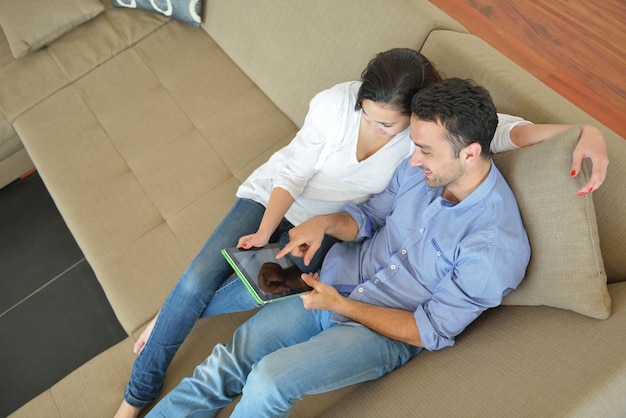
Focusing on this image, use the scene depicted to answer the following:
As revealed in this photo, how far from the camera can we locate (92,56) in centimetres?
221

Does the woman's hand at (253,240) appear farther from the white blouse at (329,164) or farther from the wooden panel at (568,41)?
the wooden panel at (568,41)

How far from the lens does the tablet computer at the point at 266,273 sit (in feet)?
4.44

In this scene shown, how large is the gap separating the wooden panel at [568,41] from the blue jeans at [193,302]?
1.38 meters

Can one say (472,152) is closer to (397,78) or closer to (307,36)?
(397,78)

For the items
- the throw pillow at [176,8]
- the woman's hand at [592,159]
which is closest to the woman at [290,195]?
the woman's hand at [592,159]

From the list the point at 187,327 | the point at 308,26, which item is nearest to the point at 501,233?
the point at 187,327

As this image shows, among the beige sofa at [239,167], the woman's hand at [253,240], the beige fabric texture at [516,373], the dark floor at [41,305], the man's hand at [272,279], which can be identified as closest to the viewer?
the beige fabric texture at [516,373]

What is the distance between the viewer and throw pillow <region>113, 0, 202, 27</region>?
215cm

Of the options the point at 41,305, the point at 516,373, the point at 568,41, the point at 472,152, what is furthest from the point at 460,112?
the point at 41,305

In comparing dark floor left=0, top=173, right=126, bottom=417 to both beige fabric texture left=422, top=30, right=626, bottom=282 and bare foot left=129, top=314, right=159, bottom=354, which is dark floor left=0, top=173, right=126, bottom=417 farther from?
beige fabric texture left=422, top=30, right=626, bottom=282

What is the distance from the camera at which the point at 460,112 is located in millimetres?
1123

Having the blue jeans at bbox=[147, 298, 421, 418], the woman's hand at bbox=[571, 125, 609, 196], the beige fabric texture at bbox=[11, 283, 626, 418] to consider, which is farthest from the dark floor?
the woman's hand at bbox=[571, 125, 609, 196]

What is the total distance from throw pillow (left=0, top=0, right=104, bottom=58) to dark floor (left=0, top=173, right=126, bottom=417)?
2.27 ft

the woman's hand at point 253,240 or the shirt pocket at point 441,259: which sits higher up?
the woman's hand at point 253,240
